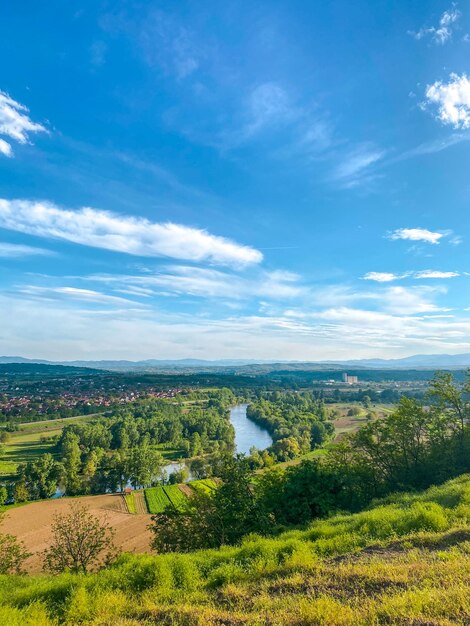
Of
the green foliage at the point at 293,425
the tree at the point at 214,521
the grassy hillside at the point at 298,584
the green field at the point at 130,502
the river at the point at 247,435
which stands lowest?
the river at the point at 247,435

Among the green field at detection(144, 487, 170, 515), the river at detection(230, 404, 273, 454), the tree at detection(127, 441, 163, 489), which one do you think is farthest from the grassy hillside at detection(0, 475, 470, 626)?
the river at detection(230, 404, 273, 454)

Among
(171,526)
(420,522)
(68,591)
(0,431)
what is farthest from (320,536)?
(0,431)

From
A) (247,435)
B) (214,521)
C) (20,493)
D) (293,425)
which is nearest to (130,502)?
(20,493)

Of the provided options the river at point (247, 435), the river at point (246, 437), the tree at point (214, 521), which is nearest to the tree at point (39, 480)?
the river at point (246, 437)

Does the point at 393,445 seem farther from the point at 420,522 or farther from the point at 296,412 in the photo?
the point at 296,412

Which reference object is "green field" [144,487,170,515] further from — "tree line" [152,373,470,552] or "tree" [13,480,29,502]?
"tree line" [152,373,470,552]

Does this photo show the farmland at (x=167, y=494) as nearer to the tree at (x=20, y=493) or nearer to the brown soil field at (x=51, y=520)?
the brown soil field at (x=51, y=520)
